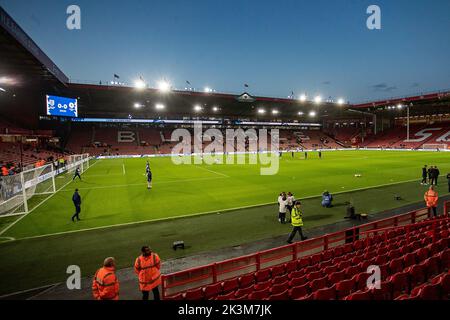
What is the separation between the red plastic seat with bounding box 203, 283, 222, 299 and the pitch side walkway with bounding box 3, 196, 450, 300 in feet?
7.35

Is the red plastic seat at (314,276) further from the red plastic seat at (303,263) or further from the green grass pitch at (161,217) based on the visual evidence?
the green grass pitch at (161,217)

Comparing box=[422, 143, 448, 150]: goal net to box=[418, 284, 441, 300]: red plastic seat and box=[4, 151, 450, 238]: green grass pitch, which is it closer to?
box=[4, 151, 450, 238]: green grass pitch

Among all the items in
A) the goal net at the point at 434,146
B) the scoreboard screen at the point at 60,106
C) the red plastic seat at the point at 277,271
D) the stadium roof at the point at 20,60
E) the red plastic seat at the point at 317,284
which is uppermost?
the stadium roof at the point at 20,60

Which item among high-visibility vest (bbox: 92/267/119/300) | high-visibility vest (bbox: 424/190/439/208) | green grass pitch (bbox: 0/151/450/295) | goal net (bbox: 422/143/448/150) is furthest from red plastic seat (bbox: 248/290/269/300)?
goal net (bbox: 422/143/448/150)

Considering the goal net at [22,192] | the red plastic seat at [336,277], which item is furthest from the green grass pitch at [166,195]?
the red plastic seat at [336,277]

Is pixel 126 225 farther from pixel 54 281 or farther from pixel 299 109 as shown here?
pixel 299 109

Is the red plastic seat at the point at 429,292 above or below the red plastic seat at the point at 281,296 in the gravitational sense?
above

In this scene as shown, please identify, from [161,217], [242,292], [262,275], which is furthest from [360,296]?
[161,217]

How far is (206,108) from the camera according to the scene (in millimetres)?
73875

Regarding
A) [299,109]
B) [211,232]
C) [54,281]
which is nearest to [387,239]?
[211,232]

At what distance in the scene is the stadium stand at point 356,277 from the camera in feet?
16.1

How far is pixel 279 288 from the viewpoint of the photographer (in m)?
5.54

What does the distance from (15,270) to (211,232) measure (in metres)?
7.05
